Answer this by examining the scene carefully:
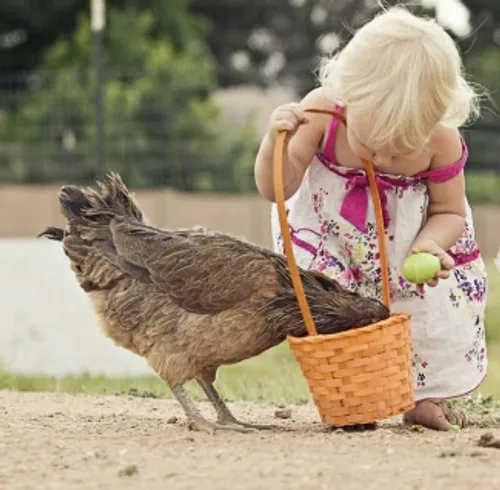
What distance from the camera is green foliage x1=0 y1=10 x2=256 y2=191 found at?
15.2 meters

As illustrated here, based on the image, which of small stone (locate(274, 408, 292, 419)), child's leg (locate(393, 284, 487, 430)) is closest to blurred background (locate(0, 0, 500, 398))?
small stone (locate(274, 408, 292, 419))

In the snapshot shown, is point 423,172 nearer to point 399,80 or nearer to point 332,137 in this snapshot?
point 332,137

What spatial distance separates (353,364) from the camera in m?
4.01

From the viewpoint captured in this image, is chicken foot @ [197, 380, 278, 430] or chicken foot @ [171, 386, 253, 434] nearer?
chicken foot @ [171, 386, 253, 434]

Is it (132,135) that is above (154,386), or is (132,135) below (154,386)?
above

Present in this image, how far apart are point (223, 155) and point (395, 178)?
38.6 feet

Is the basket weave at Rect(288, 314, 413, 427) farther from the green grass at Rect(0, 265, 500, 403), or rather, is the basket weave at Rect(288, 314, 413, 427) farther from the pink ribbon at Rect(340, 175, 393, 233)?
the green grass at Rect(0, 265, 500, 403)

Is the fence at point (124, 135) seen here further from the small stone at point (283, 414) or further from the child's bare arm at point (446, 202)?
the child's bare arm at point (446, 202)

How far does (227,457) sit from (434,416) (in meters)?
1.27

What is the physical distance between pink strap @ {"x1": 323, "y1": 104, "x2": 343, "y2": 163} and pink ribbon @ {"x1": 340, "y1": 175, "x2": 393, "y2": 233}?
0.38 ft

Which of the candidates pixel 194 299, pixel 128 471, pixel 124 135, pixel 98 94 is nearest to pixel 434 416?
pixel 194 299

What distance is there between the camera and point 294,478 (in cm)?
328

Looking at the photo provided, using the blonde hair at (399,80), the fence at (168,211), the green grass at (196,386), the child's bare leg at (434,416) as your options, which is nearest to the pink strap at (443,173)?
the blonde hair at (399,80)

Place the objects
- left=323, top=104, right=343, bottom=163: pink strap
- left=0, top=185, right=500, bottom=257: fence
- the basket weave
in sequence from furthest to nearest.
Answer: left=0, top=185, right=500, bottom=257: fence
left=323, top=104, right=343, bottom=163: pink strap
the basket weave
